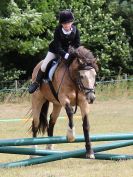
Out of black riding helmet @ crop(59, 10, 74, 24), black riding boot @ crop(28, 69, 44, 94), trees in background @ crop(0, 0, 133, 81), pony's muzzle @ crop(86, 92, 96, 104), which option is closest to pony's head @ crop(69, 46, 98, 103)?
pony's muzzle @ crop(86, 92, 96, 104)

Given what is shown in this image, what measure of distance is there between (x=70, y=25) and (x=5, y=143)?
2.47 meters

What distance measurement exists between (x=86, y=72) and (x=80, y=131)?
625 cm

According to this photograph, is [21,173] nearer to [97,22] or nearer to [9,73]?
[9,73]

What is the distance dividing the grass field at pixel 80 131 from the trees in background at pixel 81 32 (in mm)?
4156

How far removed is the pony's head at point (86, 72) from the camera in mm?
8391

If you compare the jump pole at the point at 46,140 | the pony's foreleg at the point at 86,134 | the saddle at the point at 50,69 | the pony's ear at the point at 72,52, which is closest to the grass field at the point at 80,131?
the pony's foreleg at the point at 86,134

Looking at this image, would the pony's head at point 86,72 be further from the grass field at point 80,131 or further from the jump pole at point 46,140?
the grass field at point 80,131

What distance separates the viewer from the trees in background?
85.0 feet

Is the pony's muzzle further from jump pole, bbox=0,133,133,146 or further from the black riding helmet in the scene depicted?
the black riding helmet

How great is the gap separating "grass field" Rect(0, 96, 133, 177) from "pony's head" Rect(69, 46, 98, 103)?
1.13 meters

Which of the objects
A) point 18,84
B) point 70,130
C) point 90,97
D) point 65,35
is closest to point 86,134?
point 70,130

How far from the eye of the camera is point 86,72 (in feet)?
27.9

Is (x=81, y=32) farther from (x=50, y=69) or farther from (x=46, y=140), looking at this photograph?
(x=46, y=140)

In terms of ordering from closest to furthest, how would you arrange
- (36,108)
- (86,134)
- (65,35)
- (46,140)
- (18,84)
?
(46,140) < (86,134) < (65,35) < (36,108) < (18,84)
